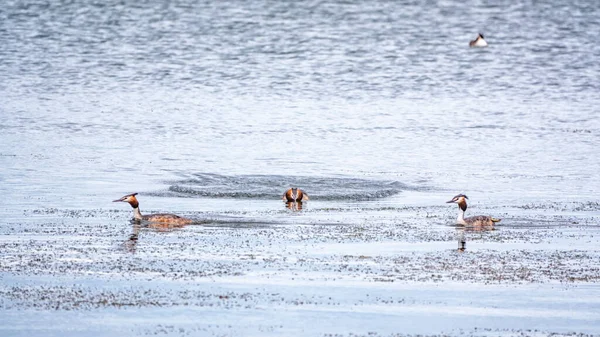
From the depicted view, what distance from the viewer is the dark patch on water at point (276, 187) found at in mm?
26125

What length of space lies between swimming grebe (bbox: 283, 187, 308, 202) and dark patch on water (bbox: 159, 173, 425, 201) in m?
0.77

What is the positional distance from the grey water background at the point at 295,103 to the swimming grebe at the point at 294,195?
372mm

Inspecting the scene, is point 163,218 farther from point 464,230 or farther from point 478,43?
point 478,43

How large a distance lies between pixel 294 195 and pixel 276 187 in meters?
2.39

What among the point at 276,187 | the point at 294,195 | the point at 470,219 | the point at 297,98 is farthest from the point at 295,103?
the point at 470,219

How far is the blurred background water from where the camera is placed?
95.6 feet

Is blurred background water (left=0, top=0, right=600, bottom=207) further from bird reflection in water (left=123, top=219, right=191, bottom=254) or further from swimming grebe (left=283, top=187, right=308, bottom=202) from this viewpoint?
bird reflection in water (left=123, top=219, right=191, bottom=254)

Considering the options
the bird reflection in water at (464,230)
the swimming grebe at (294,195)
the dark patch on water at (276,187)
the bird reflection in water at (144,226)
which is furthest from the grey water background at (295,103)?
the bird reflection in water at (144,226)

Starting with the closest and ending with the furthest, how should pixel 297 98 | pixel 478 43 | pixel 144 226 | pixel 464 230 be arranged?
pixel 144 226 → pixel 464 230 → pixel 297 98 → pixel 478 43

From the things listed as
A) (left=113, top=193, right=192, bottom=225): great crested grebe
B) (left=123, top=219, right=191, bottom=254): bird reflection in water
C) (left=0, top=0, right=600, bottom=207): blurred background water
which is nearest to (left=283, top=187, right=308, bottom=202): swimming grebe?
(left=0, top=0, right=600, bottom=207): blurred background water

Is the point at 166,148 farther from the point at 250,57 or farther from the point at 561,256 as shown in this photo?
the point at 250,57

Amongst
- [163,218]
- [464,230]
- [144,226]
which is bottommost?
[144,226]

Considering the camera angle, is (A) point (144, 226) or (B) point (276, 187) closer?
(A) point (144, 226)

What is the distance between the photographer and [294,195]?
25.0 metres
